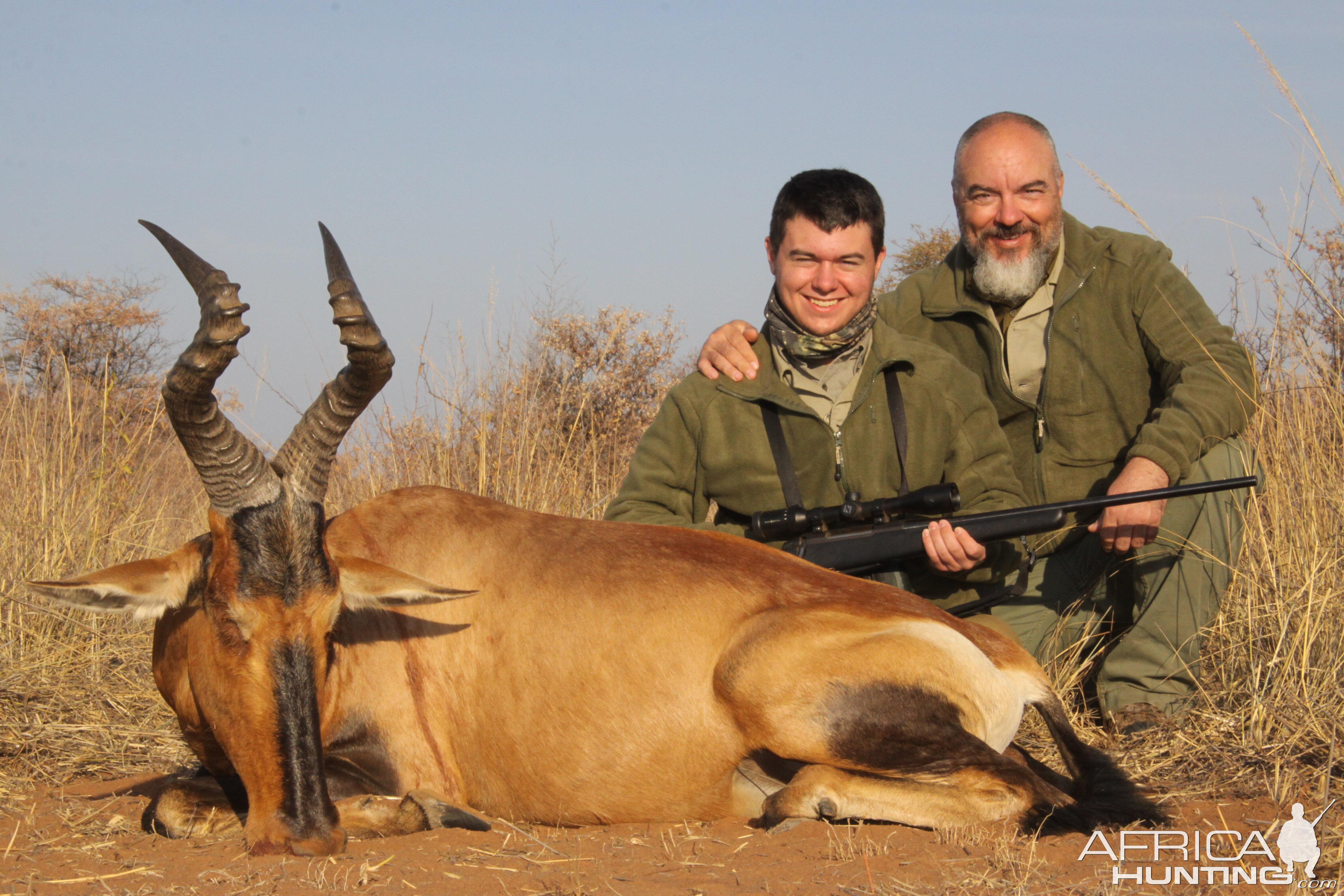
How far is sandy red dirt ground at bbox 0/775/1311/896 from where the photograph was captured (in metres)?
3.35

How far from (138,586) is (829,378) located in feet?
11.3

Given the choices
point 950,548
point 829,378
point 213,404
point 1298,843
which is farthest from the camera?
point 829,378

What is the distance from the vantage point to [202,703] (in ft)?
13.4

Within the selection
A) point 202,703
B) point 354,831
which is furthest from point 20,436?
point 354,831

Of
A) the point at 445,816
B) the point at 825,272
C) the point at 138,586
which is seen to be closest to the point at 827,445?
the point at 825,272

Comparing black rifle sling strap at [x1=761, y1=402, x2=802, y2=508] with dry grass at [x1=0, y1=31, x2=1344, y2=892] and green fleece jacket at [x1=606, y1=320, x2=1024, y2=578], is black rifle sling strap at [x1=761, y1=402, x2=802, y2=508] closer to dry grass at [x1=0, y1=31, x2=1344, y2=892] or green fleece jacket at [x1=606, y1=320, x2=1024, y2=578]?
green fleece jacket at [x1=606, y1=320, x2=1024, y2=578]

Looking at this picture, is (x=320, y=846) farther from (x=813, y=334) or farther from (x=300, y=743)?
(x=813, y=334)

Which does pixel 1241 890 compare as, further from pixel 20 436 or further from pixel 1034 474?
pixel 20 436

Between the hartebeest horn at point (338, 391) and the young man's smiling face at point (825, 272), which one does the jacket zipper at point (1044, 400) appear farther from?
the hartebeest horn at point (338, 391)

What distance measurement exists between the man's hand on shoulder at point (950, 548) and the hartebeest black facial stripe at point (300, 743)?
279cm

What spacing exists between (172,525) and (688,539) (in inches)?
233

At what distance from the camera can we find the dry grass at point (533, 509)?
15.7 feet

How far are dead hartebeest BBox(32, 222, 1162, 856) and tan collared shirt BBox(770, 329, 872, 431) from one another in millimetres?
1427

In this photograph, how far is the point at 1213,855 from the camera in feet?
12.0
